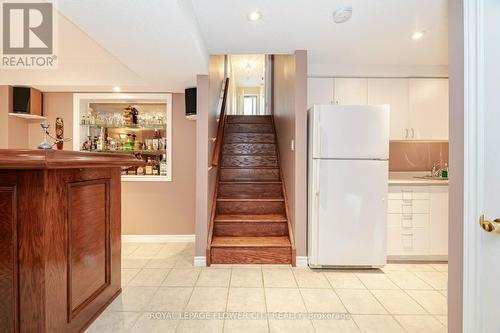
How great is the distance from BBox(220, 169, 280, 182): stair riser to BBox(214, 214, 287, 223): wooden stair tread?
0.74 meters

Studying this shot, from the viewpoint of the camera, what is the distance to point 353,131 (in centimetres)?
261

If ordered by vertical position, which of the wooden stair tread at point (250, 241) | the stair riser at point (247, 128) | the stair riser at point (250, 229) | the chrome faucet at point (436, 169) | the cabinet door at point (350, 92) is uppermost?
the cabinet door at point (350, 92)

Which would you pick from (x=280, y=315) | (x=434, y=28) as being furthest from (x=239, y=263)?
(x=434, y=28)

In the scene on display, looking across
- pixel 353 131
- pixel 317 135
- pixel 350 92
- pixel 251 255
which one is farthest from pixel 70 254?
pixel 350 92

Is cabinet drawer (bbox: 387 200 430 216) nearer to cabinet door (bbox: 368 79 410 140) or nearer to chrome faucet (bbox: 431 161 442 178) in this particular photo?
chrome faucet (bbox: 431 161 442 178)

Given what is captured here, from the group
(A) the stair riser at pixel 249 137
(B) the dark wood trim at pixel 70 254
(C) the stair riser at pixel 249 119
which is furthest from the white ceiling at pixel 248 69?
(B) the dark wood trim at pixel 70 254

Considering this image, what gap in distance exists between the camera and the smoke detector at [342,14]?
2.02m

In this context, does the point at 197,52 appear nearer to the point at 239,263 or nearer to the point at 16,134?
the point at 239,263

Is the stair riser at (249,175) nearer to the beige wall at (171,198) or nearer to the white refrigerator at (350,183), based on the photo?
the beige wall at (171,198)

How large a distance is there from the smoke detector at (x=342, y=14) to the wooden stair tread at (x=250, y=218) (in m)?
2.18

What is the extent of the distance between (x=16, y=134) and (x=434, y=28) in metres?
4.98

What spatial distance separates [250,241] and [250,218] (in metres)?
0.35

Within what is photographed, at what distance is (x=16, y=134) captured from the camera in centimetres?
337

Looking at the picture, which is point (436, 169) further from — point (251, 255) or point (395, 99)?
point (251, 255)
